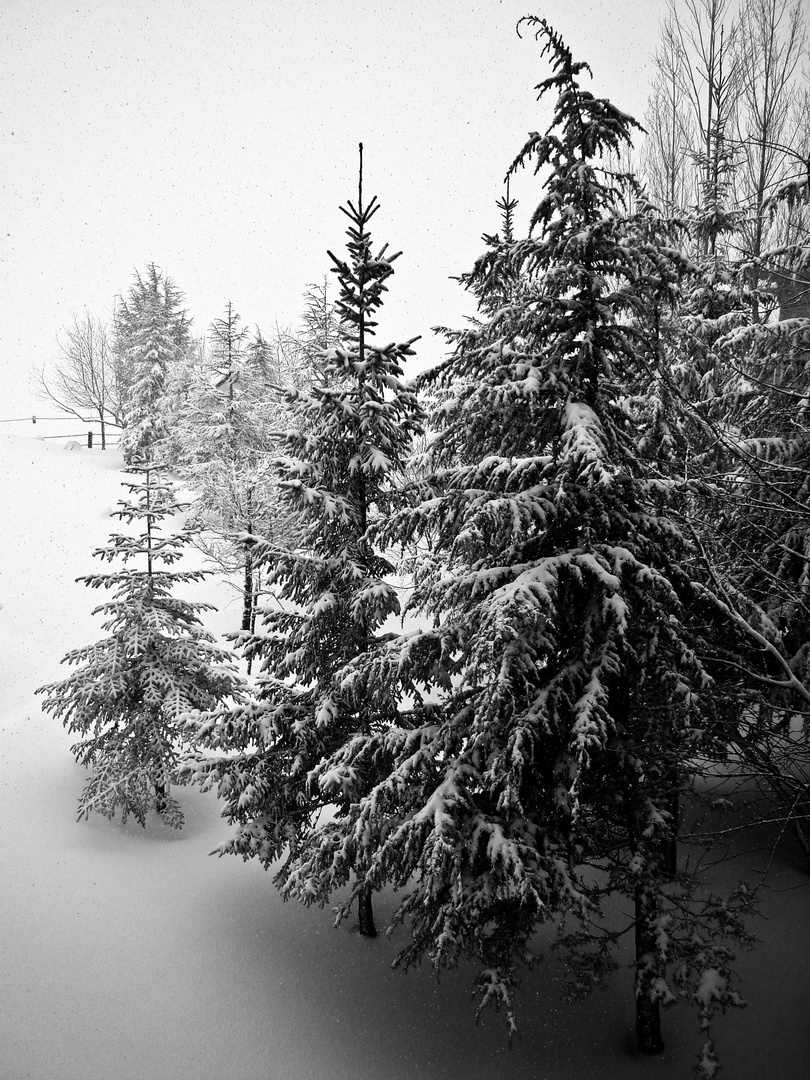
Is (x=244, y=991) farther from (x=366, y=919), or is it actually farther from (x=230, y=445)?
(x=230, y=445)

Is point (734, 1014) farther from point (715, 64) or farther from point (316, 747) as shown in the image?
point (715, 64)

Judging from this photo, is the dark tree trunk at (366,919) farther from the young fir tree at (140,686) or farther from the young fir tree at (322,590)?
the young fir tree at (140,686)

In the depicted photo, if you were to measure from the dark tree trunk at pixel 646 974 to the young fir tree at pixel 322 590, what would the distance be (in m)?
3.53

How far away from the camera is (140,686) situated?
11641mm

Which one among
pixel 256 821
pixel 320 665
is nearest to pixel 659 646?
pixel 320 665

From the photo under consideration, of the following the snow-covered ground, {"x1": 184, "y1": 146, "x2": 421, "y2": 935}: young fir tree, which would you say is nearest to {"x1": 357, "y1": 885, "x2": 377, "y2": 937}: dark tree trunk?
the snow-covered ground

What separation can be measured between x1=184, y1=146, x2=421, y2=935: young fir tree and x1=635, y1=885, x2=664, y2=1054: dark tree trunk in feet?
11.6

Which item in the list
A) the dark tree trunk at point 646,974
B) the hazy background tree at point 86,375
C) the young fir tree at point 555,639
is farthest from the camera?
the hazy background tree at point 86,375

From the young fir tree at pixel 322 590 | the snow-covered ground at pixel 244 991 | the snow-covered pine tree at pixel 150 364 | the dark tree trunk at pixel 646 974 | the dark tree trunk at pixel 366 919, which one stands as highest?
the snow-covered pine tree at pixel 150 364

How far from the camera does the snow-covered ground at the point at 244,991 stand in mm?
7410

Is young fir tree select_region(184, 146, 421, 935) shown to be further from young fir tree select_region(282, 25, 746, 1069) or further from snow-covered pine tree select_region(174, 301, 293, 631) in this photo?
snow-covered pine tree select_region(174, 301, 293, 631)

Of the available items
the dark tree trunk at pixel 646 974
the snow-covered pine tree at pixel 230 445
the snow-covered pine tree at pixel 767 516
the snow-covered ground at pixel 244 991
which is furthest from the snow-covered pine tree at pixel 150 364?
the dark tree trunk at pixel 646 974

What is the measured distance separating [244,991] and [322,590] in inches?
231

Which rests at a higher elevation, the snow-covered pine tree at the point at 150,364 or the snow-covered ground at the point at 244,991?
the snow-covered pine tree at the point at 150,364
